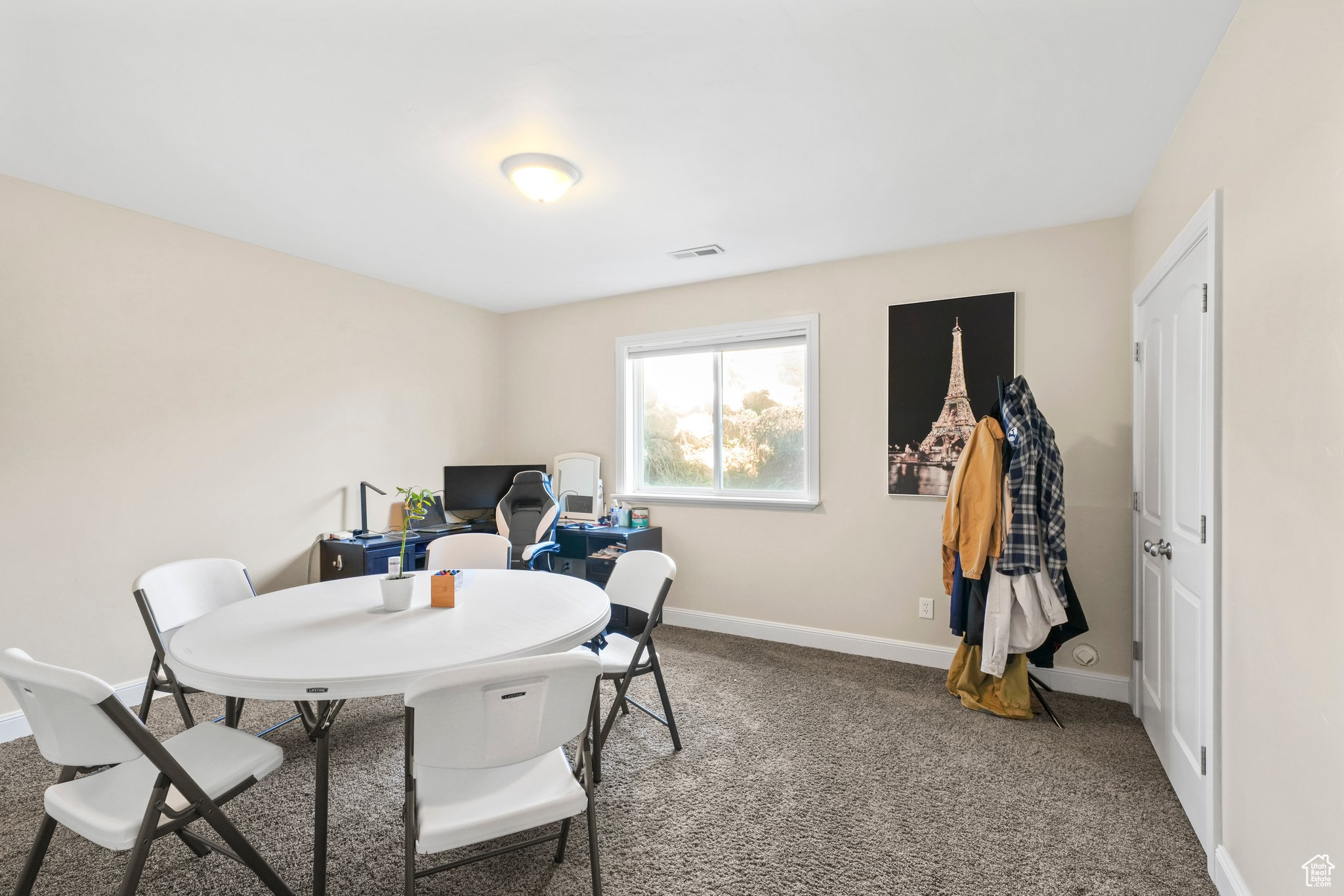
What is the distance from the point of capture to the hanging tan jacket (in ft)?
9.35

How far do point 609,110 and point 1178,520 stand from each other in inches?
101

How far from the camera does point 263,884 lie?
1.82 m

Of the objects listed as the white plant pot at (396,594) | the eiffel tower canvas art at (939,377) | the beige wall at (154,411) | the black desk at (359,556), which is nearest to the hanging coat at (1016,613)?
the eiffel tower canvas art at (939,377)

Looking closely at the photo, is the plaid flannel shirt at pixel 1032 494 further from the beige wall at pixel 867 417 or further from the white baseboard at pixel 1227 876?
the white baseboard at pixel 1227 876

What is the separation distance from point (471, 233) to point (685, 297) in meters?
1.62

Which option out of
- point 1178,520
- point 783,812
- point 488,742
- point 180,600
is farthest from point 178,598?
point 1178,520

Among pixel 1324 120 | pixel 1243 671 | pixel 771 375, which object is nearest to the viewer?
pixel 1324 120

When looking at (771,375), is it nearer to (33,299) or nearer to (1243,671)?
(1243,671)

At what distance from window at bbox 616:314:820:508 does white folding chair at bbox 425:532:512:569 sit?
1.61m

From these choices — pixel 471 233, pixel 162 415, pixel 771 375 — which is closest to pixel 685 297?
pixel 771 375

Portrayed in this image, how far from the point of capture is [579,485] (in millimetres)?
4902

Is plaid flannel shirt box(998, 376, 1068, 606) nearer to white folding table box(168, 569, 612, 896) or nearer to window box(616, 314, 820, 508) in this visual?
window box(616, 314, 820, 508)

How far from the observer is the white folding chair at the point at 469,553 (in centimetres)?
319

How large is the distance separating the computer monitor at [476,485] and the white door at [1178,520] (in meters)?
3.70
